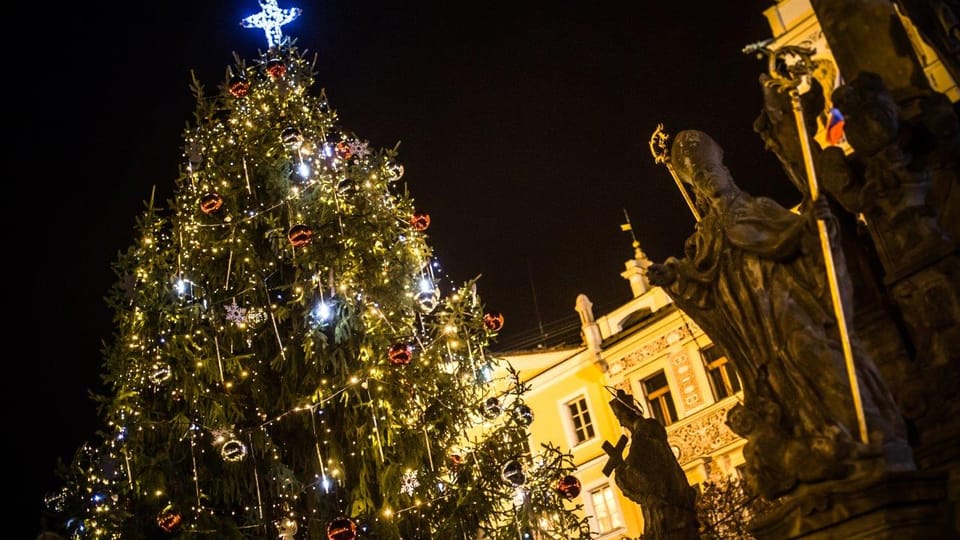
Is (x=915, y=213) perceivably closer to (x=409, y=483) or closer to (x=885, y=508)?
(x=885, y=508)

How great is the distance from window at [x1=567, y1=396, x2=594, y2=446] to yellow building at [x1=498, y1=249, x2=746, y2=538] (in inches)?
1.2

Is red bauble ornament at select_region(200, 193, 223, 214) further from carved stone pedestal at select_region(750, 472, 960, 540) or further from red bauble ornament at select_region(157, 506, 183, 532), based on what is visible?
carved stone pedestal at select_region(750, 472, 960, 540)

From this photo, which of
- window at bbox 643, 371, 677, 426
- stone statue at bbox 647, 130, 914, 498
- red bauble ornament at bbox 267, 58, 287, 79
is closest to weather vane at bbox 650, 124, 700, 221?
stone statue at bbox 647, 130, 914, 498

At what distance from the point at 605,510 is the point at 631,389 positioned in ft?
11.4

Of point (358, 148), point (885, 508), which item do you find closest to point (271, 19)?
point (358, 148)

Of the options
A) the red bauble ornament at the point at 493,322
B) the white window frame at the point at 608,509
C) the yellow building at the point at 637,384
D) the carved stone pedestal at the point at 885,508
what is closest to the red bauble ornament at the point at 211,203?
the red bauble ornament at the point at 493,322

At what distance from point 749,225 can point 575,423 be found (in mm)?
19901

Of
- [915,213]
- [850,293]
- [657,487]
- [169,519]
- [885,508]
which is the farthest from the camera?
[169,519]

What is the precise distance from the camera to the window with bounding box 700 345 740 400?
19.9 meters

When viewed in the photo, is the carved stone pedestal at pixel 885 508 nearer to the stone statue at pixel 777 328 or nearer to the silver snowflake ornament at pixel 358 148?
the stone statue at pixel 777 328

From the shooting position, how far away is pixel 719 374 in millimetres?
20328

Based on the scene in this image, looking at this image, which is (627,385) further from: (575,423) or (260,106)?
(260,106)

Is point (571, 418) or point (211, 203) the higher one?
point (211, 203)

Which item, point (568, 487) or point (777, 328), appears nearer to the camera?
point (777, 328)
